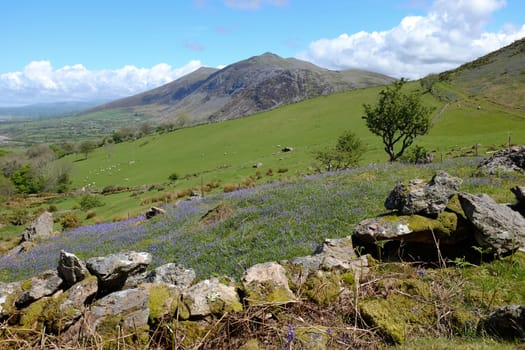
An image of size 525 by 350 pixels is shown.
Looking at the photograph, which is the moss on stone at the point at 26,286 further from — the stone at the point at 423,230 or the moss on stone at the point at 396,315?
the stone at the point at 423,230

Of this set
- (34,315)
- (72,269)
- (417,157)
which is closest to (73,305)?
(34,315)

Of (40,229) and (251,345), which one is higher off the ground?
(251,345)

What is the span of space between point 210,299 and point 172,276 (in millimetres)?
2757

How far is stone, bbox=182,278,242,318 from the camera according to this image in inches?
223

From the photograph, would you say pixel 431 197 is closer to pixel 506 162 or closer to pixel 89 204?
pixel 506 162

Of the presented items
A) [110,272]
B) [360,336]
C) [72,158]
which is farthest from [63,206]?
[72,158]

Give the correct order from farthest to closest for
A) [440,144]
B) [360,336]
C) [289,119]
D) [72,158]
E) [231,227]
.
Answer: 1. [72,158]
2. [289,119]
3. [440,144]
4. [231,227]
5. [360,336]

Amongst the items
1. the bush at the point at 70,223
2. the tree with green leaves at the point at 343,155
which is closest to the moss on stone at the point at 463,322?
the tree with green leaves at the point at 343,155

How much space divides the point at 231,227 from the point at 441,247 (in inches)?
442

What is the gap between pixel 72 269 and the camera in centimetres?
743

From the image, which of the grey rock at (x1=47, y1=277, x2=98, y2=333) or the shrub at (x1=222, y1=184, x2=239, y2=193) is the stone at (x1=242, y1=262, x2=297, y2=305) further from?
the shrub at (x1=222, y1=184, x2=239, y2=193)

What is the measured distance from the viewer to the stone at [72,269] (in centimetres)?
737

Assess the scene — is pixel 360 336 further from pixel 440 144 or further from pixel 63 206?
pixel 63 206

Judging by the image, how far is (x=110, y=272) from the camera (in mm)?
7375
